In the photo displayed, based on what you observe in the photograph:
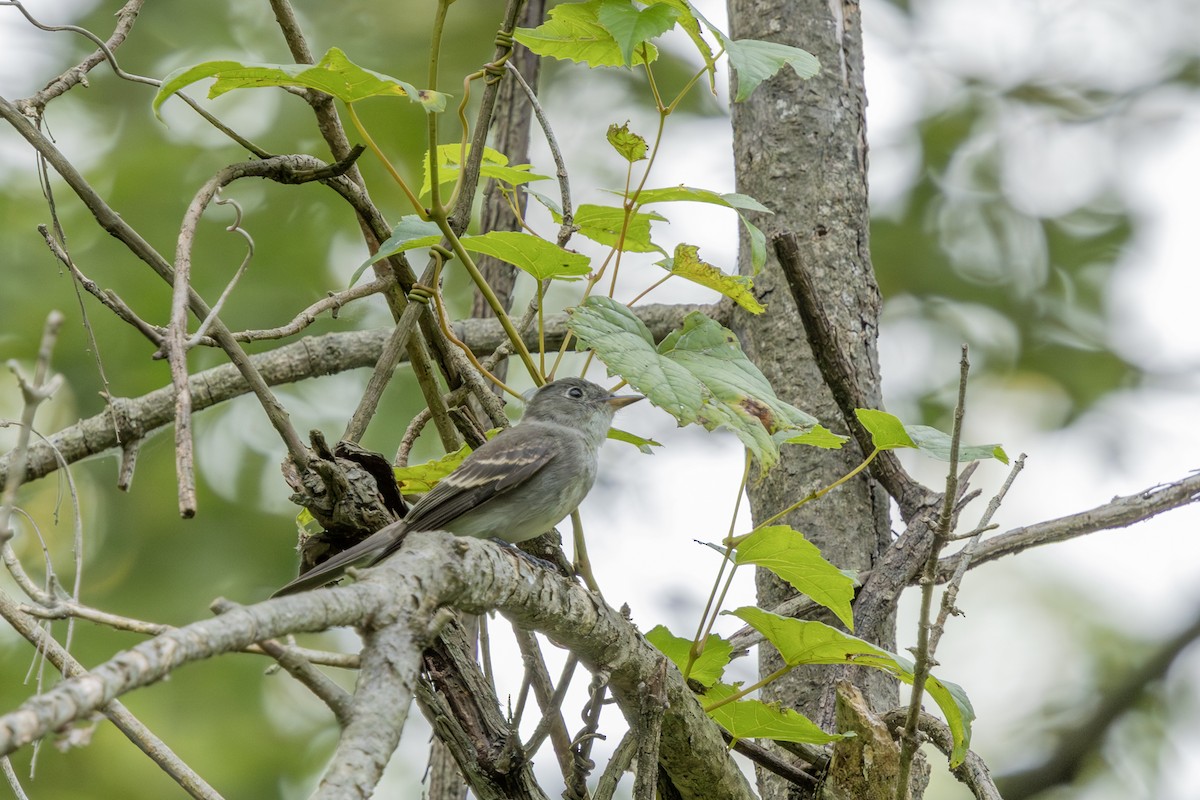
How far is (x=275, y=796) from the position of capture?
19.5ft

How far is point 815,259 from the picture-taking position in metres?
4.41

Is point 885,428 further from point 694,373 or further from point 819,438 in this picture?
point 694,373

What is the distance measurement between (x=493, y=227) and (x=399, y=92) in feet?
7.82

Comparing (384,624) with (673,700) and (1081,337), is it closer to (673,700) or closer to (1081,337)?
(673,700)

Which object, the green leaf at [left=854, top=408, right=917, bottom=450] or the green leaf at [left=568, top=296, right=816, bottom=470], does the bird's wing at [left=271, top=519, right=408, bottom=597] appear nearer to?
the green leaf at [left=568, top=296, right=816, bottom=470]

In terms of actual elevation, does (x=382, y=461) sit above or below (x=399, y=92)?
below

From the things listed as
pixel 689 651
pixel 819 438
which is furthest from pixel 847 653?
pixel 819 438

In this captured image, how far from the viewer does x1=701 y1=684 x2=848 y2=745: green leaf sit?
9.87 feet

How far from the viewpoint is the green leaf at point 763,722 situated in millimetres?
3010

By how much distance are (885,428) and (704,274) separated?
0.71 metres

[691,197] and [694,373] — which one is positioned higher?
[691,197]

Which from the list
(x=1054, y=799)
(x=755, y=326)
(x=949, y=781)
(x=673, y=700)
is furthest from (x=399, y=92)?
(x=949, y=781)

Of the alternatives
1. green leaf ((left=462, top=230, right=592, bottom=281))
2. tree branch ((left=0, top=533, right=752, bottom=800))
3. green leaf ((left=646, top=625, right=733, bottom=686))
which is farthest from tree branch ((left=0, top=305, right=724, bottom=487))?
tree branch ((left=0, top=533, right=752, bottom=800))

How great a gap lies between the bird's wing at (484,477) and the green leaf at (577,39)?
1299 mm
